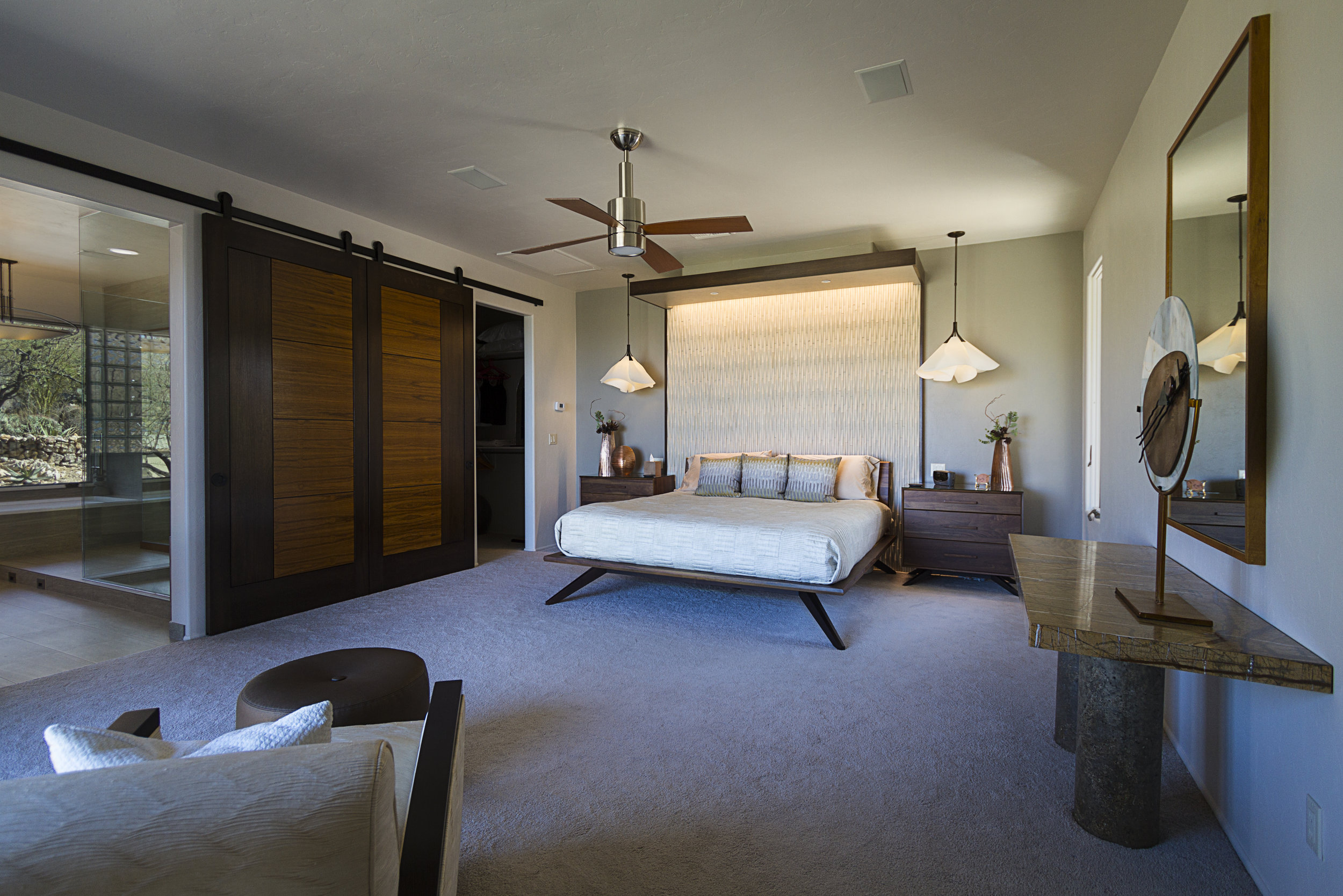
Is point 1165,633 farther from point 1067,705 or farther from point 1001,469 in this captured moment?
point 1001,469

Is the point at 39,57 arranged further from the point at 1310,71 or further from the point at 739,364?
the point at 739,364

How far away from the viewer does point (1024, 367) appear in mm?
5113

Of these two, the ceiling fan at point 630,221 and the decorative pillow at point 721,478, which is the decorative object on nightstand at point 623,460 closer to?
the decorative pillow at point 721,478

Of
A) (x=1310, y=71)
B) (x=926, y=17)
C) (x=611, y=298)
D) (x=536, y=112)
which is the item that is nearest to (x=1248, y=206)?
(x=1310, y=71)

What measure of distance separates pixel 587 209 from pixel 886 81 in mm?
1527

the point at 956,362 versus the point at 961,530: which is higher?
the point at 956,362

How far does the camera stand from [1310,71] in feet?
4.65

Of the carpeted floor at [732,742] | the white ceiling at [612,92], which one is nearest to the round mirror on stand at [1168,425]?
the carpeted floor at [732,742]

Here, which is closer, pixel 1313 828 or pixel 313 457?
pixel 1313 828

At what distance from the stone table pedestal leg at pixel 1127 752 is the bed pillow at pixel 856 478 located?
11.0ft

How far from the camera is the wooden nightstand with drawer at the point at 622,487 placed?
593 cm

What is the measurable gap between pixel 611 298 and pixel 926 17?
4695 mm

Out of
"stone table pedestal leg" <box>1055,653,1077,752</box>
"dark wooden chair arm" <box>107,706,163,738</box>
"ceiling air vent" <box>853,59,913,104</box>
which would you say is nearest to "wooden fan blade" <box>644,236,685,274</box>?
"ceiling air vent" <box>853,59,913,104</box>

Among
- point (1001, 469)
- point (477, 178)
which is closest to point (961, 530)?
point (1001, 469)
